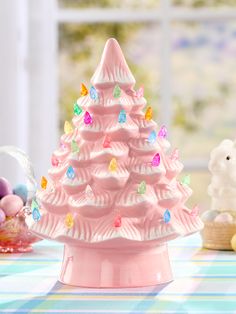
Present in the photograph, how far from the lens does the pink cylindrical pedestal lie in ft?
3.78

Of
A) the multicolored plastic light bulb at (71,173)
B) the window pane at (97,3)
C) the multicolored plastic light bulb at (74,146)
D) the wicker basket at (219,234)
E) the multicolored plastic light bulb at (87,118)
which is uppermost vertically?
the window pane at (97,3)

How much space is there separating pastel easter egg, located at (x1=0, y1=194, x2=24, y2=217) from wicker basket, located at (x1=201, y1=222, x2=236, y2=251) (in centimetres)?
37

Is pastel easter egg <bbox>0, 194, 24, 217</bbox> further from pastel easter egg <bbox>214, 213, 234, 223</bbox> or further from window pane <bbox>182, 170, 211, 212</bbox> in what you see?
window pane <bbox>182, 170, 211, 212</bbox>

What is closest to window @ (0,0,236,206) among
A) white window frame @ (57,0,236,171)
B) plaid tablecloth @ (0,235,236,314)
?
white window frame @ (57,0,236,171)

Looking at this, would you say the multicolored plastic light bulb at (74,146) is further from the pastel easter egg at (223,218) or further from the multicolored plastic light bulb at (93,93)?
the pastel easter egg at (223,218)

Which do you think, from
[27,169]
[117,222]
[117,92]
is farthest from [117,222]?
[27,169]

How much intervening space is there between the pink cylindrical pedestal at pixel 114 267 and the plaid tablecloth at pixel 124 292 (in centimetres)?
2

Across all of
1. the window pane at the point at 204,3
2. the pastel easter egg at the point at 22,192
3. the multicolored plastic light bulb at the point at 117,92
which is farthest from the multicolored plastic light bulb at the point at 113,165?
the window pane at the point at 204,3

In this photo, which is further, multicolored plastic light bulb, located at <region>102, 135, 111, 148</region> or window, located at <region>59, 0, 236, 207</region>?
window, located at <region>59, 0, 236, 207</region>

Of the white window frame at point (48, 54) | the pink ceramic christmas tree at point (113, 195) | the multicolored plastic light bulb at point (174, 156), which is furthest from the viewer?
the white window frame at point (48, 54)

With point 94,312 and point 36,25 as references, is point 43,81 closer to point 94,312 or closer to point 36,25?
point 36,25

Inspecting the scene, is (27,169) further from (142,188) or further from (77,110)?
(142,188)

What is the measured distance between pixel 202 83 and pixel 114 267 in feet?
6.92

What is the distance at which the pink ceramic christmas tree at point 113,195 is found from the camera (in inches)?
44.4
